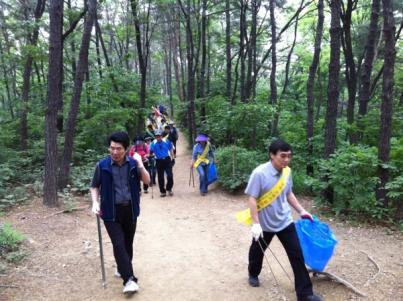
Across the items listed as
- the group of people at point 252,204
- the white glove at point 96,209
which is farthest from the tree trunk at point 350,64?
the white glove at point 96,209

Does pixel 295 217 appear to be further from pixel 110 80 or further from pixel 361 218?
pixel 110 80

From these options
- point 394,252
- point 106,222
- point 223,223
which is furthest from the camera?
point 223,223

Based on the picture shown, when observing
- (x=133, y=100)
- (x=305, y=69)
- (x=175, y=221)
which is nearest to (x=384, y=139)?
(x=175, y=221)

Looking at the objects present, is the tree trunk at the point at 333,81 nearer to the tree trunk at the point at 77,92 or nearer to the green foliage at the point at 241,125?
the green foliage at the point at 241,125

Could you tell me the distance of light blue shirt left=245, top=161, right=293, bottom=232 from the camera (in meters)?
4.50

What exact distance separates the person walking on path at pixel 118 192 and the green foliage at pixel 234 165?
6.45 metres

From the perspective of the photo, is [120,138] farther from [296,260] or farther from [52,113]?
[52,113]

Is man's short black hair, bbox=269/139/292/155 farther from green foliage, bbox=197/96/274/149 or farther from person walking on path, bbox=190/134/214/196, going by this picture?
green foliage, bbox=197/96/274/149

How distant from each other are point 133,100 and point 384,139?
16018mm

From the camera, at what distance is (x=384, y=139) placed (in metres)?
7.34

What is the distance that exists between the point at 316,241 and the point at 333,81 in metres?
4.76

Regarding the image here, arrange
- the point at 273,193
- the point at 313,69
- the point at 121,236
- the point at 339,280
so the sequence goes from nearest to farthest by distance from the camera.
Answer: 1. the point at 273,193
2. the point at 121,236
3. the point at 339,280
4. the point at 313,69

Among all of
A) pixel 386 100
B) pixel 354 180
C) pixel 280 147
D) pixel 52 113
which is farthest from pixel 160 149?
pixel 280 147

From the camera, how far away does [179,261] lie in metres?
6.45
